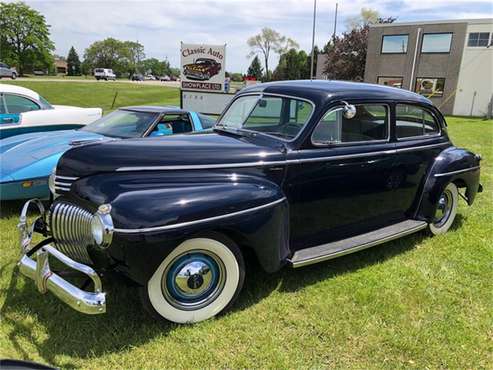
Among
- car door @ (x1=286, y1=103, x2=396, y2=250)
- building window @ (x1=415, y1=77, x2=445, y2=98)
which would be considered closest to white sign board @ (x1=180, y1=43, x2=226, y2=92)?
car door @ (x1=286, y1=103, x2=396, y2=250)

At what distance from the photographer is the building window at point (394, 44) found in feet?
96.7

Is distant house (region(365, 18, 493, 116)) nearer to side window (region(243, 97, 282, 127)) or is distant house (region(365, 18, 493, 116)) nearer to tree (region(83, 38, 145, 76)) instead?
side window (region(243, 97, 282, 127))

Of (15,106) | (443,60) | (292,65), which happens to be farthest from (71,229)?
(292,65)

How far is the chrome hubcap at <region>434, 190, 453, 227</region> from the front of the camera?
5141mm

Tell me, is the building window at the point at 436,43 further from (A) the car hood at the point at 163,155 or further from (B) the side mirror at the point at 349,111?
(A) the car hood at the point at 163,155

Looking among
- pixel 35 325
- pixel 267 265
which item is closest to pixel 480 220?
pixel 267 265

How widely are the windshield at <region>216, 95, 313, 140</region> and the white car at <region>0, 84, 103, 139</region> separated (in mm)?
4563

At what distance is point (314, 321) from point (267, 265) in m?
0.58

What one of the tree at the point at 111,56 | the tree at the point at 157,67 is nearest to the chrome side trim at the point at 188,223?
the tree at the point at 111,56

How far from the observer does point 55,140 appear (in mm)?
5770

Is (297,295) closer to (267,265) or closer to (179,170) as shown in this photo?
(267,265)

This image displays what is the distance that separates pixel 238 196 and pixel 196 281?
2.36ft

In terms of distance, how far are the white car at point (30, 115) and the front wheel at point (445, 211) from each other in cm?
644

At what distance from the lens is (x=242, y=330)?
10.3ft
